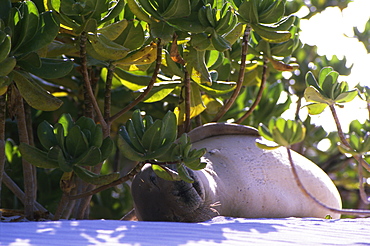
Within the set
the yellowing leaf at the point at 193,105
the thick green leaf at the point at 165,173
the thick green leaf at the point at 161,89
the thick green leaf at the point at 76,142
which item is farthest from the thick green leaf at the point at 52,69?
the yellowing leaf at the point at 193,105

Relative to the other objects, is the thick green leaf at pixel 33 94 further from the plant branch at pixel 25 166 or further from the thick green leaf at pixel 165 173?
the thick green leaf at pixel 165 173

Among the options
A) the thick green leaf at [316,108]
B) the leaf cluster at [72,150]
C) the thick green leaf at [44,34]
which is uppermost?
the thick green leaf at [44,34]

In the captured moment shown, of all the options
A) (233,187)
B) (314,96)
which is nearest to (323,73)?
(314,96)

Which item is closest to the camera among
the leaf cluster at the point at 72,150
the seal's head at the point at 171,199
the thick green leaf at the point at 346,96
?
the leaf cluster at the point at 72,150

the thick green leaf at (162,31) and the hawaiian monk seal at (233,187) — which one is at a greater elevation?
the thick green leaf at (162,31)

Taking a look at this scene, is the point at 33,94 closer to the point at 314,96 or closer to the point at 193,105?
the point at 193,105

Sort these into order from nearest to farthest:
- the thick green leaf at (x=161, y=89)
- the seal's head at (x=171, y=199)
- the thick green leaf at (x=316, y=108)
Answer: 1. the seal's head at (x=171, y=199)
2. the thick green leaf at (x=316, y=108)
3. the thick green leaf at (x=161, y=89)

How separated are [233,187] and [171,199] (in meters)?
0.30

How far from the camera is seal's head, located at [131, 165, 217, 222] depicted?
1306 millimetres

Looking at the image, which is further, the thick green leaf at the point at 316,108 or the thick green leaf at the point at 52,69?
the thick green leaf at the point at 316,108

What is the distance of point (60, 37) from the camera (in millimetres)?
1559

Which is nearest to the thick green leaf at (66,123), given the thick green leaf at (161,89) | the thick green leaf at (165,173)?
the thick green leaf at (165,173)

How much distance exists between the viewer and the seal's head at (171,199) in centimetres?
131

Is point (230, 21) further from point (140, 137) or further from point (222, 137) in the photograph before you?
point (222, 137)
